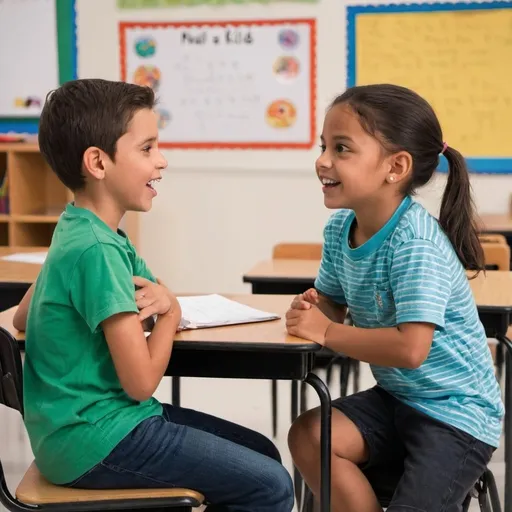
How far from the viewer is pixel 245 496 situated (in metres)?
1.60

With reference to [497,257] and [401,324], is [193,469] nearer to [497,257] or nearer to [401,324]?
[401,324]

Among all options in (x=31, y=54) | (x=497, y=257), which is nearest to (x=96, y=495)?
(x=497, y=257)

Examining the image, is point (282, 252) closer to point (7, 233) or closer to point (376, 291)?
point (376, 291)

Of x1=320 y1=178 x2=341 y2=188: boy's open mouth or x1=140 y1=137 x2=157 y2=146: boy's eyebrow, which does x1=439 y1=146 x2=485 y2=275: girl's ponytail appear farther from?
x1=140 y1=137 x2=157 y2=146: boy's eyebrow

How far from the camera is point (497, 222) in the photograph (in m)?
4.32

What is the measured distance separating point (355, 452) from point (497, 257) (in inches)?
54.1

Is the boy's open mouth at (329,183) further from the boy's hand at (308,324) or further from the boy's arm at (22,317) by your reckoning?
the boy's arm at (22,317)

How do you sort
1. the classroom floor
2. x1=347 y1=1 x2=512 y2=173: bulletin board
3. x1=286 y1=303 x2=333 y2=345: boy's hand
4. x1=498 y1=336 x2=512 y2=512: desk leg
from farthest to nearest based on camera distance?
x1=347 y1=1 x2=512 y2=173: bulletin board → the classroom floor → x1=498 y1=336 x2=512 y2=512: desk leg → x1=286 y1=303 x2=333 y2=345: boy's hand

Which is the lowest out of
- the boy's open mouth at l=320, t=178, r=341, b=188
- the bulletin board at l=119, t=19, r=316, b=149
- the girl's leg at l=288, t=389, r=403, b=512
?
the girl's leg at l=288, t=389, r=403, b=512

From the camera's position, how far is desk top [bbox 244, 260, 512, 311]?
7.43 ft

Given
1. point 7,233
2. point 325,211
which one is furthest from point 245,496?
point 7,233

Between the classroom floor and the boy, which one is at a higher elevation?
the boy

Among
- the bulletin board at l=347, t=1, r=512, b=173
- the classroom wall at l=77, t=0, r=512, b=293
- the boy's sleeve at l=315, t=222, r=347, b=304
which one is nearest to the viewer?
the boy's sleeve at l=315, t=222, r=347, b=304

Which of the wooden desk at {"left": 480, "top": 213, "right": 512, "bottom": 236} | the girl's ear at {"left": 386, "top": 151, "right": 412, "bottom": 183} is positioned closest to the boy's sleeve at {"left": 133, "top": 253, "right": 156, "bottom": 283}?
the girl's ear at {"left": 386, "top": 151, "right": 412, "bottom": 183}
